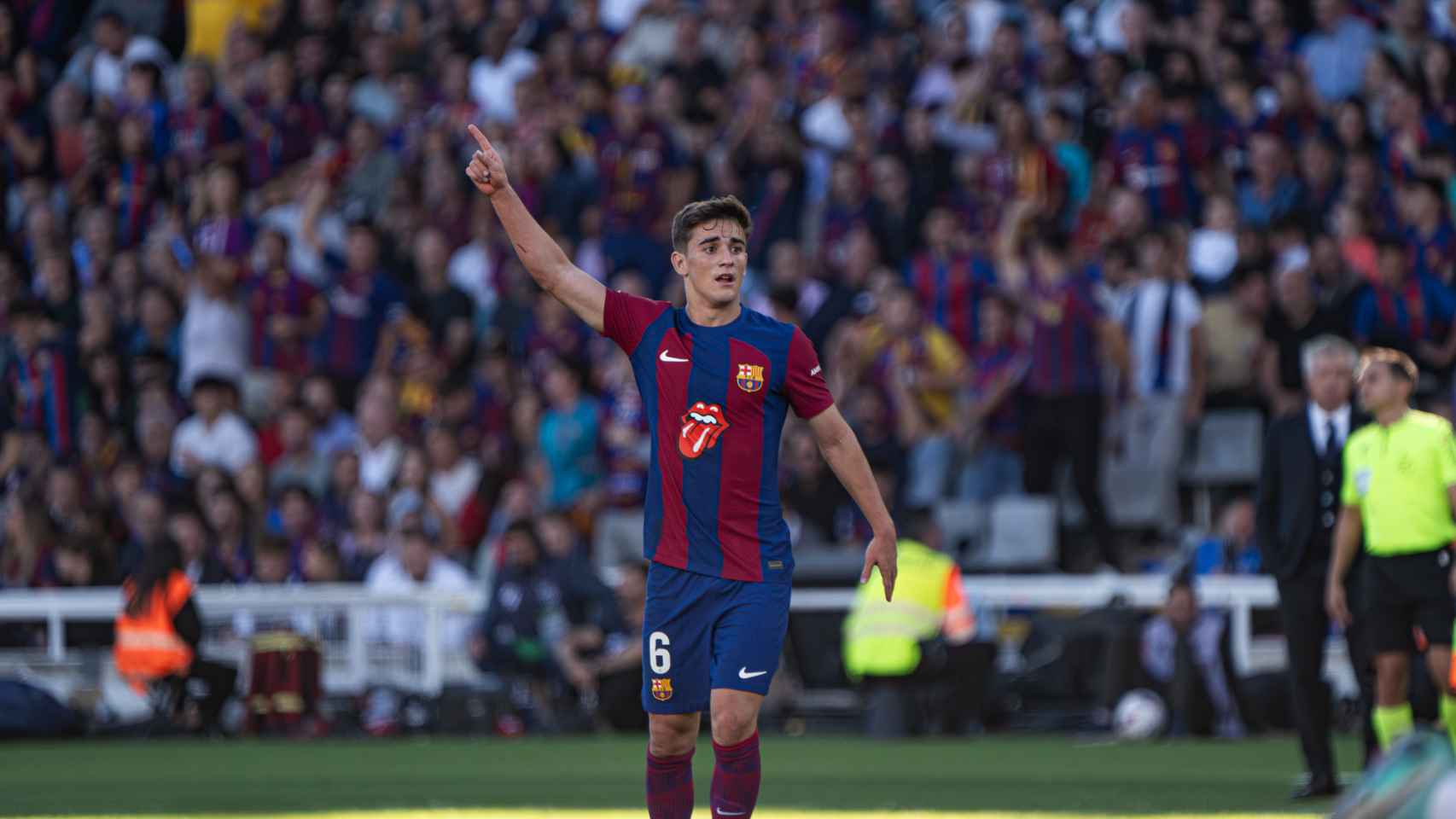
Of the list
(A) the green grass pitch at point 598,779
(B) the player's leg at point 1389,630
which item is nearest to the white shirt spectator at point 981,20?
(A) the green grass pitch at point 598,779

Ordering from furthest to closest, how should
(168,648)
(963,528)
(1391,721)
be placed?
1. (963,528)
2. (168,648)
3. (1391,721)

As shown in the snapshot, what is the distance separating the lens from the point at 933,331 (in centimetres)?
1702

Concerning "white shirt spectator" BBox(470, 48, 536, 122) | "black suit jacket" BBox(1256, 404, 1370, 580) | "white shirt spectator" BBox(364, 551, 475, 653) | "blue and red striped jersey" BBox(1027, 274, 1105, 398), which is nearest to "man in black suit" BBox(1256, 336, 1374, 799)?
"black suit jacket" BBox(1256, 404, 1370, 580)

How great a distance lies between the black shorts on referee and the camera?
1030 centimetres

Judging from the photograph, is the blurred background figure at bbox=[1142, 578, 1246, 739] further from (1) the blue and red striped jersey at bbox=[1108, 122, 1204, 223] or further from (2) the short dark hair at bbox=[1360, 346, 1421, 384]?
(2) the short dark hair at bbox=[1360, 346, 1421, 384]

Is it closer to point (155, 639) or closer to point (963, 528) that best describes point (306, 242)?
point (155, 639)

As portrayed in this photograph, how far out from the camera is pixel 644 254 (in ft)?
59.8

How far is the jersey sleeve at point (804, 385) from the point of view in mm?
7441

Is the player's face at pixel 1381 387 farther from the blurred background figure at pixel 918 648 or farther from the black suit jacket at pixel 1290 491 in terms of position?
the blurred background figure at pixel 918 648

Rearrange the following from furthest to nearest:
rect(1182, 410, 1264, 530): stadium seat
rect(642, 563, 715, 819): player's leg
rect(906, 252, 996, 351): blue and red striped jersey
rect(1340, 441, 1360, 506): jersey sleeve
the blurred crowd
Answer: rect(906, 252, 996, 351): blue and red striped jersey, the blurred crowd, rect(1182, 410, 1264, 530): stadium seat, rect(1340, 441, 1360, 506): jersey sleeve, rect(642, 563, 715, 819): player's leg

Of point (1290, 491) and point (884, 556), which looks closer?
point (884, 556)

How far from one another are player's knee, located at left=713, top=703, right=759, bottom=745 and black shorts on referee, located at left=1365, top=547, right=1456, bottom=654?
4.19 m

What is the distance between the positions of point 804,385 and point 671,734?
4.05ft

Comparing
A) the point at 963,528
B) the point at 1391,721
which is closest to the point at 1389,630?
the point at 1391,721
